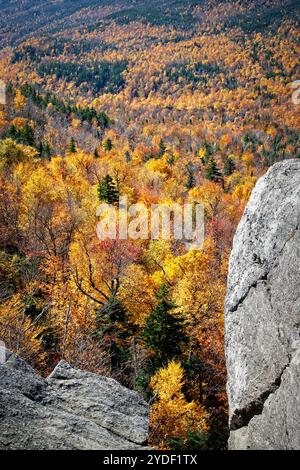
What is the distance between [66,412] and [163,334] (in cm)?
2049

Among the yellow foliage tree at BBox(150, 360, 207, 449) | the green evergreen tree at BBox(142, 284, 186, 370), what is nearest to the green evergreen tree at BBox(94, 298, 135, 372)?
the green evergreen tree at BBox(142, 284, 186, 370)

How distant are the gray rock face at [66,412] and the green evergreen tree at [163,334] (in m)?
18.6

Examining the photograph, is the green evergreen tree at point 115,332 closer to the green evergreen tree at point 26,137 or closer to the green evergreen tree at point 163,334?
the green evergreen tree at point 163,334

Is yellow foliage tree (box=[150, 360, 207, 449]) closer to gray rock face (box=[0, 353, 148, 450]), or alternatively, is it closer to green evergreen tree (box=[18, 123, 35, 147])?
gray rock face (box=[0, 353, 148, 450])

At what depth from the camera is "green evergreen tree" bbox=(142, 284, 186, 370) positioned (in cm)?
2961

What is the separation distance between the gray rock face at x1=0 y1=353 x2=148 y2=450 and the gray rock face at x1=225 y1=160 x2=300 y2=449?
9.73 ft

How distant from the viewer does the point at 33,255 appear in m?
38.8

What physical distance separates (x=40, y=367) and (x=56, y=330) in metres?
6.63

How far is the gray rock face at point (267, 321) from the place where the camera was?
8.66m

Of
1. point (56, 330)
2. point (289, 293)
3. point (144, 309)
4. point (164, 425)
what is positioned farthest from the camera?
point (144, 309)

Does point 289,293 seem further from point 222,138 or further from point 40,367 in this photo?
point 222,138

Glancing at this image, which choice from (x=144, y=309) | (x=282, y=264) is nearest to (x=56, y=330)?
(x=144, y=309)

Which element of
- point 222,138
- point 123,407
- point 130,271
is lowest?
point 222,138

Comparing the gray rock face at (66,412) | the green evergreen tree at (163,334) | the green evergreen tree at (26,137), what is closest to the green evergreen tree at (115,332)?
the green evergreen tree at (163,334)
